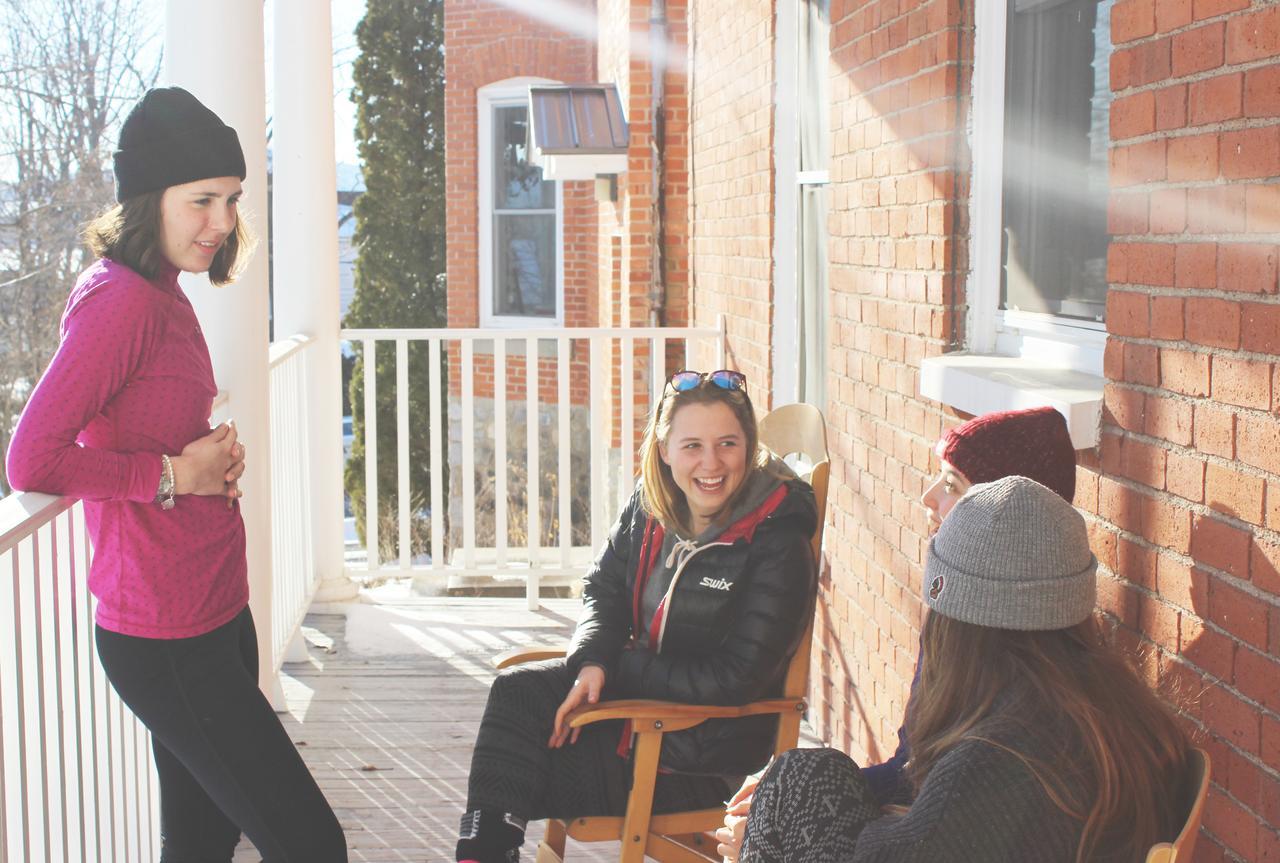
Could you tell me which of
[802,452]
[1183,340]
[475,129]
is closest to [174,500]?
[1183,340]

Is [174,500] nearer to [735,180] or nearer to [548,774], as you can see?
[548,774]

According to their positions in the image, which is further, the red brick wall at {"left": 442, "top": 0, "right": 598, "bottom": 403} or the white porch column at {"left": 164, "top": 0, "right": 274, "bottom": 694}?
the red brick wall at {"left": 442, "top": 0, "right": 598, "bottom": 403}

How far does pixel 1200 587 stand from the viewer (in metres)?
1.92

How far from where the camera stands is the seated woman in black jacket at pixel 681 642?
9.25 ft

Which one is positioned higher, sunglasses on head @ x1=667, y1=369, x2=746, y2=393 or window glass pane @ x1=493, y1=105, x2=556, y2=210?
window glass pane @ x1=493, y1=105, x2=556, y2=210

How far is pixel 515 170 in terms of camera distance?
1334cm

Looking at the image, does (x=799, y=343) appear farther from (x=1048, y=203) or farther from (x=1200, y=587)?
(x=1200, y=587)

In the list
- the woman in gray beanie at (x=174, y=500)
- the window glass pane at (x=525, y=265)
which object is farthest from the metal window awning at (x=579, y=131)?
the woman in gray beanie at (x=174, y=500)

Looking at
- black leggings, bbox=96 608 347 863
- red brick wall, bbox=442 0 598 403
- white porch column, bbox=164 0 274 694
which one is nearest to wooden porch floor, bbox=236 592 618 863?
white porch column, bbox=164 0 274 694

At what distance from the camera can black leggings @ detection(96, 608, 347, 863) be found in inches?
→ 88.1

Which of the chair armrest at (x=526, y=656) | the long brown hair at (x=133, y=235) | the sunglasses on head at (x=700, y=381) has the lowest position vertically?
the chair armrest at (x=526, y=656)

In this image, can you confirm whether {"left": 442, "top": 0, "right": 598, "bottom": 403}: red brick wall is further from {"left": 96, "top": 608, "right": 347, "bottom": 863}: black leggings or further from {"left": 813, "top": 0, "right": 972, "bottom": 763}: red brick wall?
{"left": 96, "top": 608, "right": 347, "bottom": 863}: black leggings

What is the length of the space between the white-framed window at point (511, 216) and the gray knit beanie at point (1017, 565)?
1152 centimetres

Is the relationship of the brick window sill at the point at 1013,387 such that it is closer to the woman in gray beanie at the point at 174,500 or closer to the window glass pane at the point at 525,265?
the woman in gray beanie at the point at 174,500
